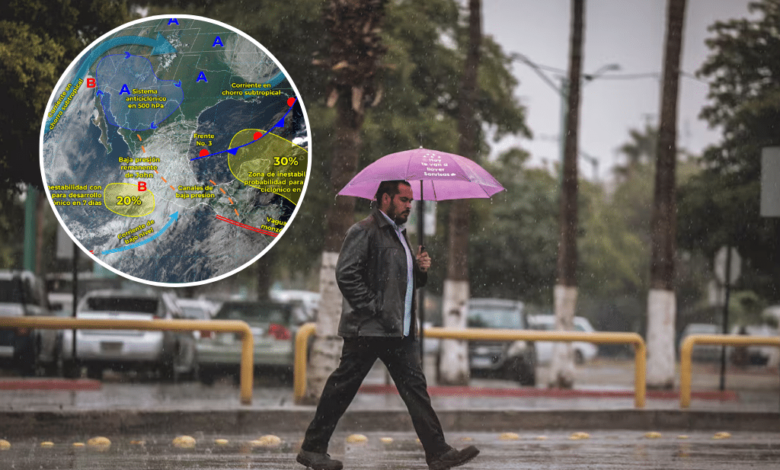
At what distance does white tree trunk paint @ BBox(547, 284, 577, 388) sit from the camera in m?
19.0

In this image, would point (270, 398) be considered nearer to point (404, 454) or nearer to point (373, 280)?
point (404, 454)

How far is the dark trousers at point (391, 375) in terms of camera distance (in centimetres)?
698

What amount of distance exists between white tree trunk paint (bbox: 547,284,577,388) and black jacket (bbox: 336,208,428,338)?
1231cm

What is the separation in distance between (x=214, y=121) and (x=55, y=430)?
294 centimetres

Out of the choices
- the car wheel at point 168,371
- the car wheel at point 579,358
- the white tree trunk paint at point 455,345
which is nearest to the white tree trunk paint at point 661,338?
the white tree trunk paint at point 455,345

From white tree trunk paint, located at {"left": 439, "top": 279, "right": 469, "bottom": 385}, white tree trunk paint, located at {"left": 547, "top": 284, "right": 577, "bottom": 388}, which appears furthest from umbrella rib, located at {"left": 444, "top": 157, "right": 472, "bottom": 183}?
white tree trunk paint, located at {"left": 547, "top": 284, "right": 577, "bottom": 388}

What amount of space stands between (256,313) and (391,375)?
35.6ft

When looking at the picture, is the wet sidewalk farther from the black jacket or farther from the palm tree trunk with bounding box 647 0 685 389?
the black jacket

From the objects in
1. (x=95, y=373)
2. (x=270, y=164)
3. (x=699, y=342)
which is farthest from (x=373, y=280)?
(x=95, y=373)

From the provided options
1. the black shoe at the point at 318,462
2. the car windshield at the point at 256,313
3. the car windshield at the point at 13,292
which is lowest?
the black shoe at the point at 318,462

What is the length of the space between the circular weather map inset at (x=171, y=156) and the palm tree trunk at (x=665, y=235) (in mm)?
10459

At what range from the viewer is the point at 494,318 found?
22.9 metres

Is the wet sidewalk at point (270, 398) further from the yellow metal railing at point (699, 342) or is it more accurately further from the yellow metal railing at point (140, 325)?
the yellow metal railing at point (140, 325)

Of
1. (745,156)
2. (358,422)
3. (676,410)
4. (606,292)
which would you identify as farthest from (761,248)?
(606,292)
